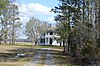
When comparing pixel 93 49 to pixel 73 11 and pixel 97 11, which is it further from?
pixel 73 11

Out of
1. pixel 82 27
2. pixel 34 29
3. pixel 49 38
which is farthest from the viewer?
pixel 49 38

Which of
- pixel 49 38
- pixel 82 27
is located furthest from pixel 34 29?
pixel 82 27

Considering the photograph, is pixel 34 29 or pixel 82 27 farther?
pixel 34 29

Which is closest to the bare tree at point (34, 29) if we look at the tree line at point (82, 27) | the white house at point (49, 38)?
the white house at point (49, 38)

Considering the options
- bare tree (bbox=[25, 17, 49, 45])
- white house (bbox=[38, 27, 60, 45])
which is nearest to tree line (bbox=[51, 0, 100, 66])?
bare tree (bbox=[25, 17, 49, 45])

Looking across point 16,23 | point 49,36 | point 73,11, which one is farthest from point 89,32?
point 49,36

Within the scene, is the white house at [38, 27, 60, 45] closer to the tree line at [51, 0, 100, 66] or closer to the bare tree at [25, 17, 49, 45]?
the bare tree at [25, 17, 49, 45]

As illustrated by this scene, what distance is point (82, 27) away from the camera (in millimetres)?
26250

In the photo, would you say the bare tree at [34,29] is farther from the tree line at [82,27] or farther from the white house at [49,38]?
the tree line at [82,27]

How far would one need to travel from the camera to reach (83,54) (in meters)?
26.9

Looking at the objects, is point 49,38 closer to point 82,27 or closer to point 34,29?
point 34,29

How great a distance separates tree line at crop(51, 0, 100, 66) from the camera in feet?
76.0

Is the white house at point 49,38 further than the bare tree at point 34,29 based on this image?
Yes

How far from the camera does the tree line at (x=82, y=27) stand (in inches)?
912
